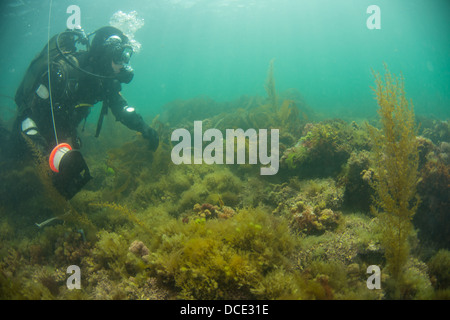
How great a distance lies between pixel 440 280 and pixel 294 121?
24.7 feet

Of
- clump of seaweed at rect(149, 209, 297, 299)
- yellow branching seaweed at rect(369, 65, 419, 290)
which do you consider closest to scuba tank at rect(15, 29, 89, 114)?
clump of seaweed at rect(149, 209, 297, 299)

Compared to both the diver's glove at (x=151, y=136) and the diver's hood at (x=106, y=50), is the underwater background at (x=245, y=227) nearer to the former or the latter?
the diver's glove at (x=151, y=136)

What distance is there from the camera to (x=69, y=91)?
557 cm

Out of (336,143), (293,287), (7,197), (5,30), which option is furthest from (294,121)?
(5,30)

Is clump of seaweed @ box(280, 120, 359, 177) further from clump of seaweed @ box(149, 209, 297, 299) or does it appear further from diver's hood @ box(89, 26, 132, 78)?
diver's hood @ box(89, 26, 132, 78)

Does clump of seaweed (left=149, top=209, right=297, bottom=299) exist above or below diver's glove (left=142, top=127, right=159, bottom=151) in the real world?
below

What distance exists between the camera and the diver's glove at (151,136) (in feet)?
22.7

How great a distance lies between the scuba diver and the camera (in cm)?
520

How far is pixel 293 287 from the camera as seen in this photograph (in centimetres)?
261

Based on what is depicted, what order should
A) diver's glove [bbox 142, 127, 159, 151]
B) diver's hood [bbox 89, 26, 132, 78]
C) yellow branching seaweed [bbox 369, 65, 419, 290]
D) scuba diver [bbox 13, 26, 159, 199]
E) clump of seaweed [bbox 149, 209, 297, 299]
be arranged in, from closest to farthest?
1. clump of seaweed [bbox 149, 209, 297, 299]
2. yellow branching seaweed [bbox 369, 65, 419, 290]
3. scuba diver [bbox 13, 26, 159, 199]
4. diver's hood [bbox 89, 26, 132, 78]
5. diver's glove [bbox 142, 127, 159, 151]

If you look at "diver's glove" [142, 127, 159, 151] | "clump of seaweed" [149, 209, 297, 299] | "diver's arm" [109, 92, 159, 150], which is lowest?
"clump of seaweed" [149, 209, 297, 299]

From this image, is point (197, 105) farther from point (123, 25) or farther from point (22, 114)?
point (123, 25)

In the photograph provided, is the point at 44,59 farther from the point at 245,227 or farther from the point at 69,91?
the point at 245,227

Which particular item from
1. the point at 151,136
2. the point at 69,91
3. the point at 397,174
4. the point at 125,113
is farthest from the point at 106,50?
the point at 397,174
